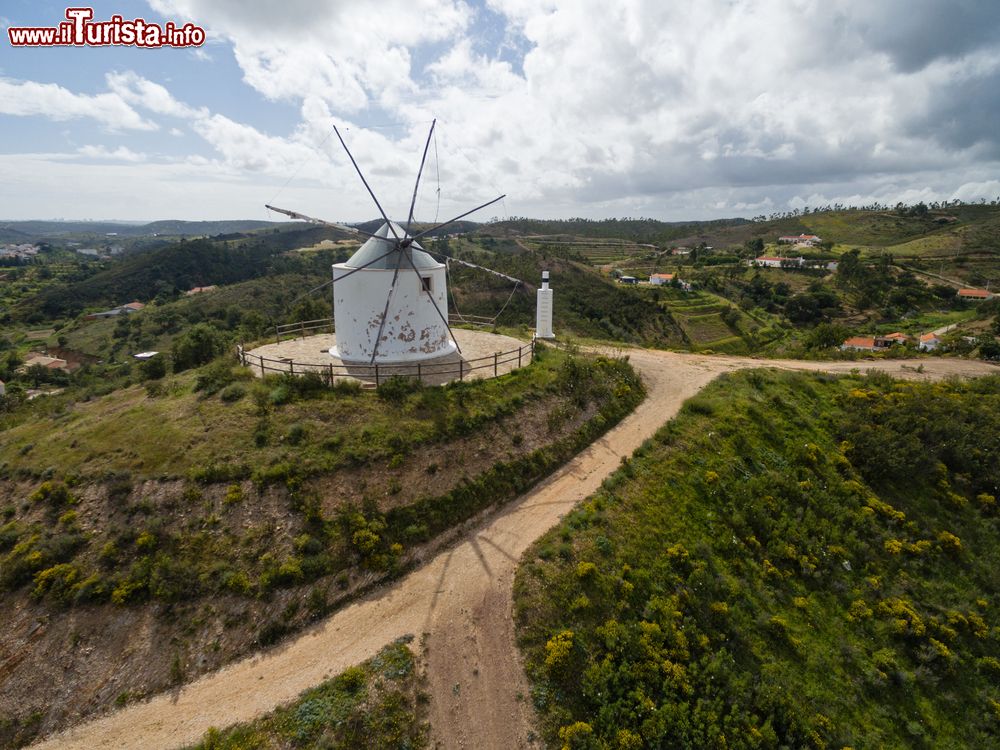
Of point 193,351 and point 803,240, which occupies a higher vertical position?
point 803,240

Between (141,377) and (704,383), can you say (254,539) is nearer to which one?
(141,377)

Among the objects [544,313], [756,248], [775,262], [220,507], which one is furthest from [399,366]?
[756,248]

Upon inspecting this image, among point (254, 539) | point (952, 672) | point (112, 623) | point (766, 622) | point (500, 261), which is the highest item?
point (500, 261)

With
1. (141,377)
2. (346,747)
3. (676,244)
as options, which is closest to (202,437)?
(346,747)

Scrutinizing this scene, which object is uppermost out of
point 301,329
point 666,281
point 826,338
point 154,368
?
point 666,281

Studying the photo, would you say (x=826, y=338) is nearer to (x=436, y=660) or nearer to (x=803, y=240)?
(x=436, y=660)

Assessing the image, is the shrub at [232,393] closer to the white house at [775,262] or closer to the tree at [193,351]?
the tree at [193,351]
